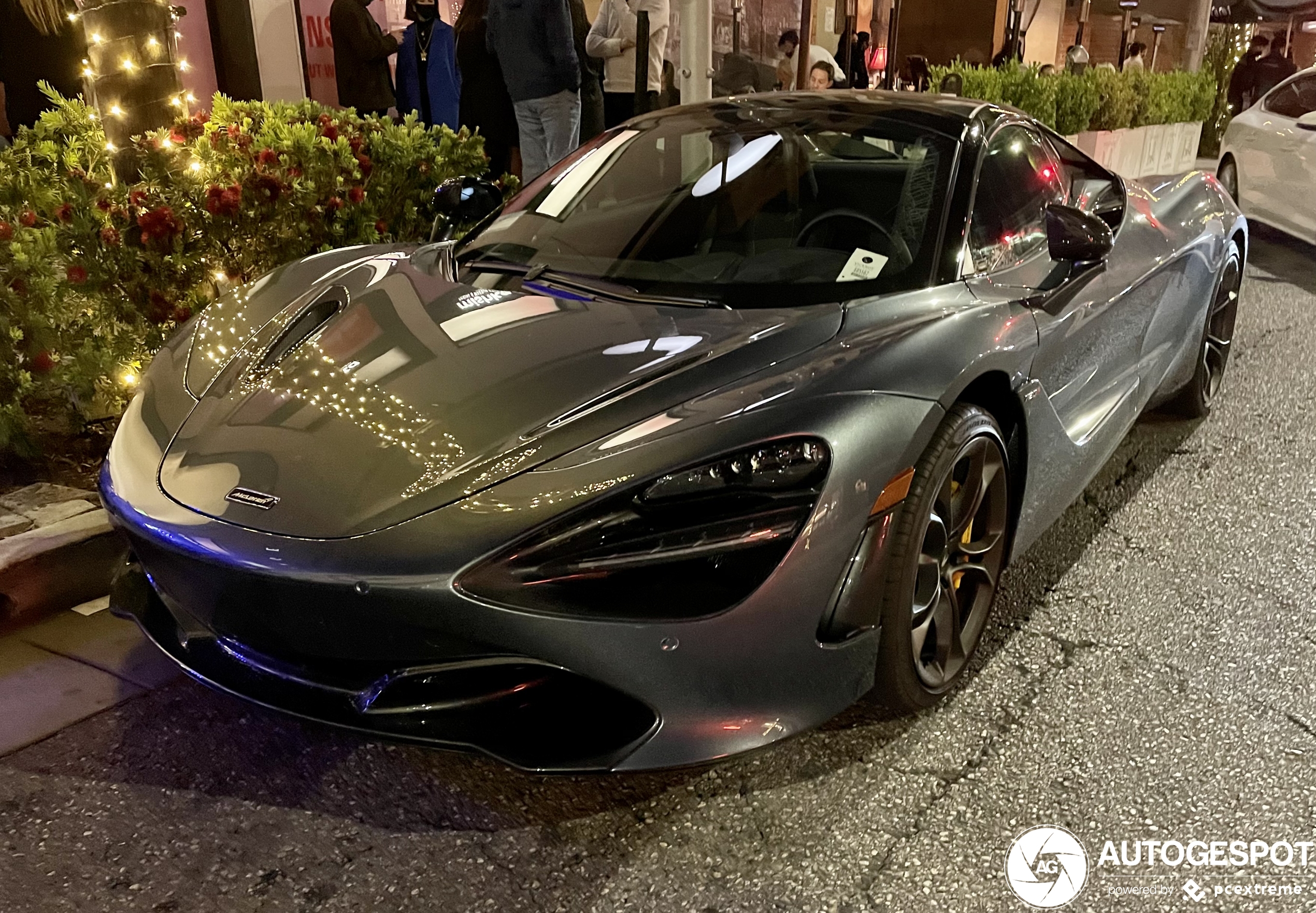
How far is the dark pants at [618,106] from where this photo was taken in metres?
7.14

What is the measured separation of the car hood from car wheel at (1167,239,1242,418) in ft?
8.46

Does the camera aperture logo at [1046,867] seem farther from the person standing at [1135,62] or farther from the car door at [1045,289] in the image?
the person standing at [1135,62]

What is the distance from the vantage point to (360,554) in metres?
1.79

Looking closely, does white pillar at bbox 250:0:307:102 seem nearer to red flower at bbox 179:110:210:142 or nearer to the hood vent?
red flower at bbox 179:110:210:142

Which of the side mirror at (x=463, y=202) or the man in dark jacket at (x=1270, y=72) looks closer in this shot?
the side mirror at (x=463, y=202)

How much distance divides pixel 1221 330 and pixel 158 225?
405 centimetres

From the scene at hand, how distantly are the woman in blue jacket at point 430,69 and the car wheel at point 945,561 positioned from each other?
17.7ft

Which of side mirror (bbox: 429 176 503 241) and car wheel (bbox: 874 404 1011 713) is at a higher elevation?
side mirror (bbox: 429 176 503 241)

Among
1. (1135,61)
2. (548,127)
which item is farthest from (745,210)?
(1135,61)

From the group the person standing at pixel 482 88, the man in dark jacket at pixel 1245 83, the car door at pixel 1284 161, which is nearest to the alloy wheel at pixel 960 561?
the person standing at pixel 482 88

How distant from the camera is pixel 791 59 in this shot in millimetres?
11891

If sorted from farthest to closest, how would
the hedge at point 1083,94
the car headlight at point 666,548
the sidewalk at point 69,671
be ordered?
1. the hedge at point 1083,94
2. the sidewalk at point 69,671
3. the car headlight at point 666,548

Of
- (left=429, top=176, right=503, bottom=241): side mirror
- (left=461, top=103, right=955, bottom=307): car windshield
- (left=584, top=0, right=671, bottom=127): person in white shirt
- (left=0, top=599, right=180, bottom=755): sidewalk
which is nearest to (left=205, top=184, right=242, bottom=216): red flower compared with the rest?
(left=429, top=176, right=503, bottom=241): side mirror

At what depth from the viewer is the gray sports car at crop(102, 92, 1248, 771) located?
5.94 ft
